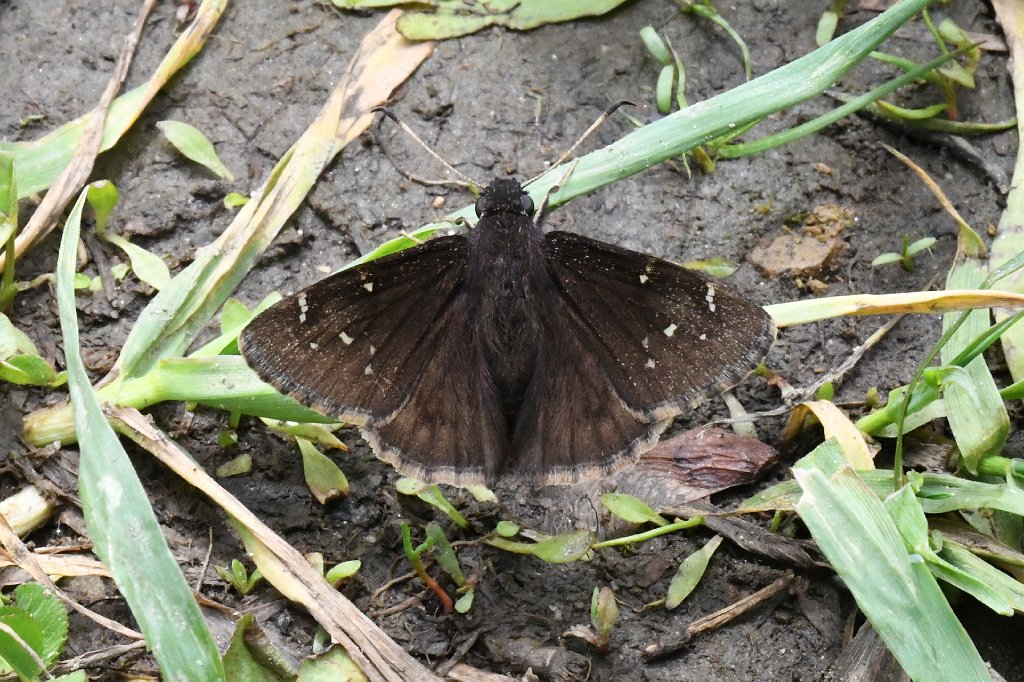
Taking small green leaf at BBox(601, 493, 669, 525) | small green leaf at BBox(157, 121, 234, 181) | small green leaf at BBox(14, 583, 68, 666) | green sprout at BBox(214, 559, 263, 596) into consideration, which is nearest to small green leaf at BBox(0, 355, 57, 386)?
small green leaf at BBox(14, 583, 68, 666)

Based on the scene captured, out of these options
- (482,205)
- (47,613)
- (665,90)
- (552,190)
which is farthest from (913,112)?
(47,613)

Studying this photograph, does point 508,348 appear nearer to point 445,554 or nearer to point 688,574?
point 445,554

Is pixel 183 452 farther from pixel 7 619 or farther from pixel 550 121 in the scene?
pixel 550 121

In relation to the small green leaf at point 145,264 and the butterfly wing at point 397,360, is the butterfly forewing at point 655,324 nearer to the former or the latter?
the butterfly wing at point 397,360

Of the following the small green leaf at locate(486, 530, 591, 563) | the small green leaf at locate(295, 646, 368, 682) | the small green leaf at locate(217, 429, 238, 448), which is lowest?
the small green leaf at locate(295, 646, 368, 682)

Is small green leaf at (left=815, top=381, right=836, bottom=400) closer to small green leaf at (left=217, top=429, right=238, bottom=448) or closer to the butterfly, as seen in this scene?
the butterfly

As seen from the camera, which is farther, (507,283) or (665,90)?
(665,90)

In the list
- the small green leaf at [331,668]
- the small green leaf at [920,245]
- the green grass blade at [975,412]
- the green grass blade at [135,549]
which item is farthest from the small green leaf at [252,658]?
the small green leaf at [920,245]
